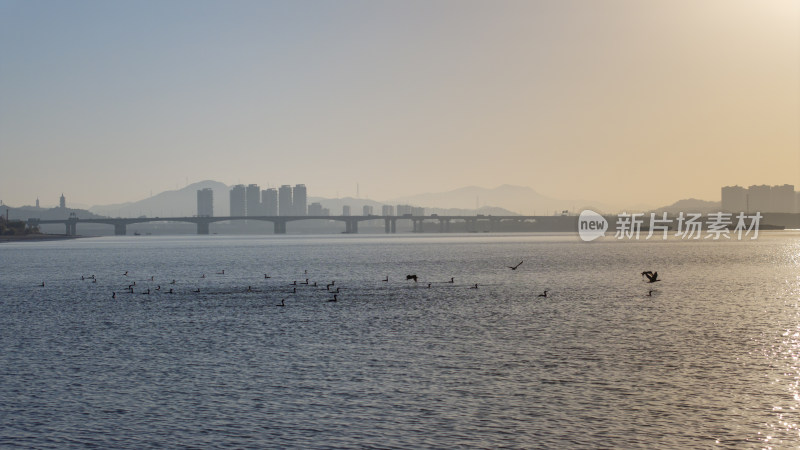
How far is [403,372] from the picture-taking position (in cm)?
3238

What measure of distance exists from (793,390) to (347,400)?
1608 centimetres

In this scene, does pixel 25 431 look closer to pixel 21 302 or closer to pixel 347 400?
pixel 347 400

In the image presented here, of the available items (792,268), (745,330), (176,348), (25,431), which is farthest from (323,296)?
(792,268)

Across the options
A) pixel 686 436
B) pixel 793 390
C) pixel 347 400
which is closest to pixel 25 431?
pixel 347 400

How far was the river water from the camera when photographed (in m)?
23.5

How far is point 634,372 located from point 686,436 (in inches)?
364

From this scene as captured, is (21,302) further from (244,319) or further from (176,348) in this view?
(176,348)

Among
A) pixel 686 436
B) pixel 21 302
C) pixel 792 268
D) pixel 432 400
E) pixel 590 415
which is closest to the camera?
pixel 686 436

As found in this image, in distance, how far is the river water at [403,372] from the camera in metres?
23.5

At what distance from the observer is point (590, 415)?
82.3ft

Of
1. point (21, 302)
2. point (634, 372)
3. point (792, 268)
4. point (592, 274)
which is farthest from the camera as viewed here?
point (792, 268)

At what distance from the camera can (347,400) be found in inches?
1081

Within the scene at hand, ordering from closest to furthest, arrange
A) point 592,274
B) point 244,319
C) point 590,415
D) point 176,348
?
point 590,415 < point 176,348 < point 244,319 < point 592,274

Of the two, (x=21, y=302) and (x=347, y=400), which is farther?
(x=21, y=302)
